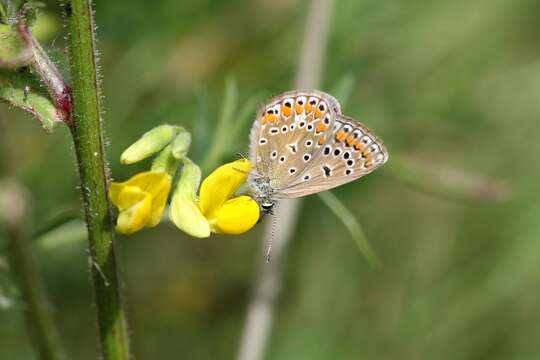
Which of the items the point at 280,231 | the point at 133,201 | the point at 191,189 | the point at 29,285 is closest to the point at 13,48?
the point at 133,201

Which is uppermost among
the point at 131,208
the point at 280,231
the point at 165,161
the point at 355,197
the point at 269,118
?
the point at 355,197

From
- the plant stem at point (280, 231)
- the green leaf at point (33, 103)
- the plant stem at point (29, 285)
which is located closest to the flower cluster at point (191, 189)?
the green leaf at point (33, 103)

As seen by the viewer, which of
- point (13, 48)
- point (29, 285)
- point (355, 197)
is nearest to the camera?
point (13, 48)

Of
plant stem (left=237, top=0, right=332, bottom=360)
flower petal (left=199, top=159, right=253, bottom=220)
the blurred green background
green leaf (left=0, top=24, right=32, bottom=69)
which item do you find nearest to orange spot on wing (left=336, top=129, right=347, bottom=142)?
flower petal (left=199, top=159, right=253, bottom=220)

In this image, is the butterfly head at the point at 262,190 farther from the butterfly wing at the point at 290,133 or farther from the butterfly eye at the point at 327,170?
the butterfly eye at the point at 327,170

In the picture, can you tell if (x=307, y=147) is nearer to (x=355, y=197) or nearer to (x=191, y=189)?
(x=191, y=189)
